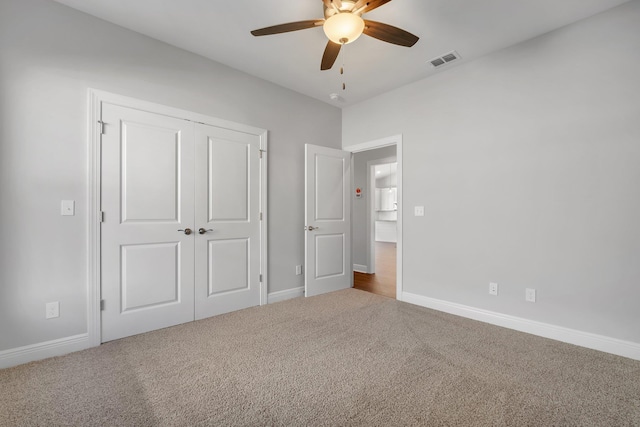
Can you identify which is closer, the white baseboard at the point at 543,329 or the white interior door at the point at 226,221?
the white baseboard at the point at 543,329

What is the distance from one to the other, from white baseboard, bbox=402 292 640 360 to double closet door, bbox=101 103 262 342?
7.30 feet

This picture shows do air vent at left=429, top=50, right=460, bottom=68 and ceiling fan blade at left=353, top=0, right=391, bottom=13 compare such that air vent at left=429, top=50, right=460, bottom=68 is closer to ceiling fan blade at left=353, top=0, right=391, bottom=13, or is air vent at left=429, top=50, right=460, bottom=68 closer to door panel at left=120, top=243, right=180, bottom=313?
ceiling fan blade at left=353, top=0, right=391, bottom=13

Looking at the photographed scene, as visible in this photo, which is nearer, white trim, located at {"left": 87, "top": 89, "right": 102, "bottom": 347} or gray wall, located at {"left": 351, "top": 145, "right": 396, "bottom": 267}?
white trim, located at {"left": 87, "top": 89, "right": 102, "bottom": 347}

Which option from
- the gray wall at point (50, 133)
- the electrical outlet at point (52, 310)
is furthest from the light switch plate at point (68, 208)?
the electrical outlet at point (52, 310)

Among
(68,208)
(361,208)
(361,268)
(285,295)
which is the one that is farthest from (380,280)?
(68,208)

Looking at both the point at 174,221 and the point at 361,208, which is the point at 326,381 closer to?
the point at 174,221

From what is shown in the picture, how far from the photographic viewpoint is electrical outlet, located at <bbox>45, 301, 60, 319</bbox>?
2230 millimetres

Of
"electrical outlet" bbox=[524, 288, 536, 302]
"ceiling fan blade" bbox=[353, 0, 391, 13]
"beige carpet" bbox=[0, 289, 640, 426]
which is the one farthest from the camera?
"electrical outlet" bbox=[524, 288, 536, 302]

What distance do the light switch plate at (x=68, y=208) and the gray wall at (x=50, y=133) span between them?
3 centimetres

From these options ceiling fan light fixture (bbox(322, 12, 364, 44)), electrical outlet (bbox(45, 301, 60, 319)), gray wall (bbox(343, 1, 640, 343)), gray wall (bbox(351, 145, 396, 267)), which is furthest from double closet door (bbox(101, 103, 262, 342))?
gray wall (bbox(351, 145, 396, 267))

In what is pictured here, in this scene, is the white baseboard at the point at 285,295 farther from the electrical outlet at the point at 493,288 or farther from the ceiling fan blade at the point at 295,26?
the ceiling fan blade at the point at 295,26

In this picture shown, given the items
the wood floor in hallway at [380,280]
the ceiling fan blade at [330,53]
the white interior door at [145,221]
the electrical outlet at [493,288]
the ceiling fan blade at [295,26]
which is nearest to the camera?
the ceiling fan blade at [295,26]

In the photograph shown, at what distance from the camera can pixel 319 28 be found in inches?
102

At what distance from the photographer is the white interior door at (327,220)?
3889 millimetres
